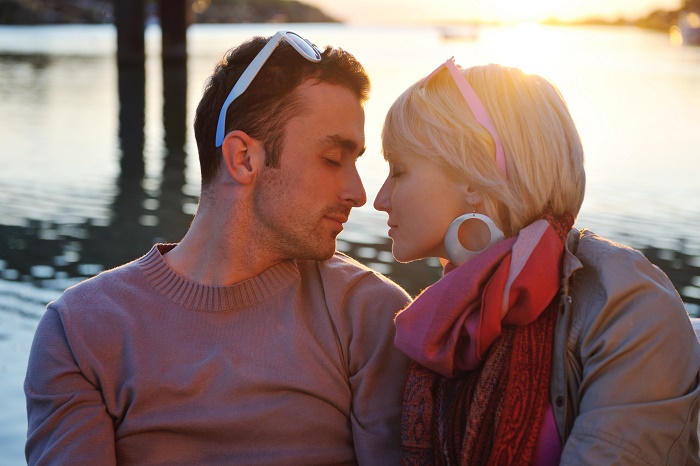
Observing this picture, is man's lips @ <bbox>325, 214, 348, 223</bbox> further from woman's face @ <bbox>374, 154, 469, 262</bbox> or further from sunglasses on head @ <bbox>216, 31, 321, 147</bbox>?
sunglasses on head @ <bbox>216, 31, 321, 147</bbox>

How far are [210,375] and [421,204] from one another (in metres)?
0.73

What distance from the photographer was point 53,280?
7312 mm

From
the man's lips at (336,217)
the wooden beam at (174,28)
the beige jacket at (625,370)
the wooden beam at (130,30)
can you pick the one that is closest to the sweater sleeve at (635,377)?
Result: the beige jacket at (625,370)

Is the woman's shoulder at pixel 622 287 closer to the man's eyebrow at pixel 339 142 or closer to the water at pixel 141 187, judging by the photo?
the water at pixel 141 187

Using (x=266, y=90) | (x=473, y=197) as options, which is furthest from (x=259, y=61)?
(x=473, y=197)

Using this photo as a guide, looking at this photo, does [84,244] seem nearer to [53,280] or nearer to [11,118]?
[53,280]

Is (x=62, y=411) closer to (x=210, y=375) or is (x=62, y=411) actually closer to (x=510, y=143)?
(x=210, y=375)

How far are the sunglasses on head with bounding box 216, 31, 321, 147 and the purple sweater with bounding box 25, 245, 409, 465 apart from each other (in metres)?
0.48

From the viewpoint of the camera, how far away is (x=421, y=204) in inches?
96.7

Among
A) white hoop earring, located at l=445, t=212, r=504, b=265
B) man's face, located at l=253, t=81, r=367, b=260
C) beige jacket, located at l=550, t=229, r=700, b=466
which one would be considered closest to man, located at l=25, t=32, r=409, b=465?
man's face, located at l=253, t=81, r=367, b=260

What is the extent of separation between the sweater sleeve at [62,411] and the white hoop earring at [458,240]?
0.99m

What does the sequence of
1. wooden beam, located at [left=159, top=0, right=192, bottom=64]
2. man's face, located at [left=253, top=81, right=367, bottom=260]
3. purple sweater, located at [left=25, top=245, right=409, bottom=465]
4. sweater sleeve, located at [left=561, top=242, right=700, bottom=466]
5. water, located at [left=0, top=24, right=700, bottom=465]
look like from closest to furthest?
sweater sleeve, located at [left=561, top=242, right=700, bottom=466] → purple sweater, located at [left=25, top=245, right=409, bottom=465] → man's face, located at [left=253, top=81, right=367, bottom=260] → water, located at [left=0, top=24, right=700, bottom=465] → wooden beam, located at [left=159, top=0, right=192, bottom=64]

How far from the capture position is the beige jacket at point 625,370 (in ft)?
6.56

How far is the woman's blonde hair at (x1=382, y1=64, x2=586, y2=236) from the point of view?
2.29 m
